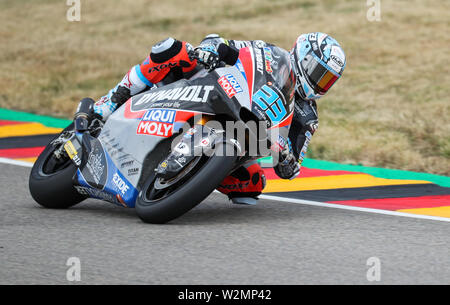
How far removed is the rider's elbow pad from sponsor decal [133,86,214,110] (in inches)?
9.6

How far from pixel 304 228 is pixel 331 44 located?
1252 mm

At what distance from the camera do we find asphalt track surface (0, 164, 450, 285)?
4844 millimetres

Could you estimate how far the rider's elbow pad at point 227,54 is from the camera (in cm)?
608

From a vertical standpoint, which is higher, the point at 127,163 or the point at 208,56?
the point at 208,56

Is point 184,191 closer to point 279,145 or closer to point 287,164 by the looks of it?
point 279,145

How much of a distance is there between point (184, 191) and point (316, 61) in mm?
1297

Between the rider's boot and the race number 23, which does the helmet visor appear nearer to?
the race number 23

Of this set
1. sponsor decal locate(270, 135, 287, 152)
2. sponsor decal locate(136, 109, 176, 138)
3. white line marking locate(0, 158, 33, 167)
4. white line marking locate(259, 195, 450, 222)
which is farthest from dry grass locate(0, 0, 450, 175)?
sponsor decal locate(136, 109, 176, 138)

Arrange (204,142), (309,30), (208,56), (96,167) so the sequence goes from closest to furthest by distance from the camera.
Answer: (204,142) → (208,56) → (96,167) → (309,30)

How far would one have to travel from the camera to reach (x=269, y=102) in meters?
5.91

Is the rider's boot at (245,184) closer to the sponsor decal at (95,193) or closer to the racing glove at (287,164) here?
the racing glove at (287,164)

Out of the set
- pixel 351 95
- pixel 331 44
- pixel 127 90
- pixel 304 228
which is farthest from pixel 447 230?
pixel 351 95

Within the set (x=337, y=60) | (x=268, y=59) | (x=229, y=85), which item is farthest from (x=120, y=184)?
(x=337, y=60)
